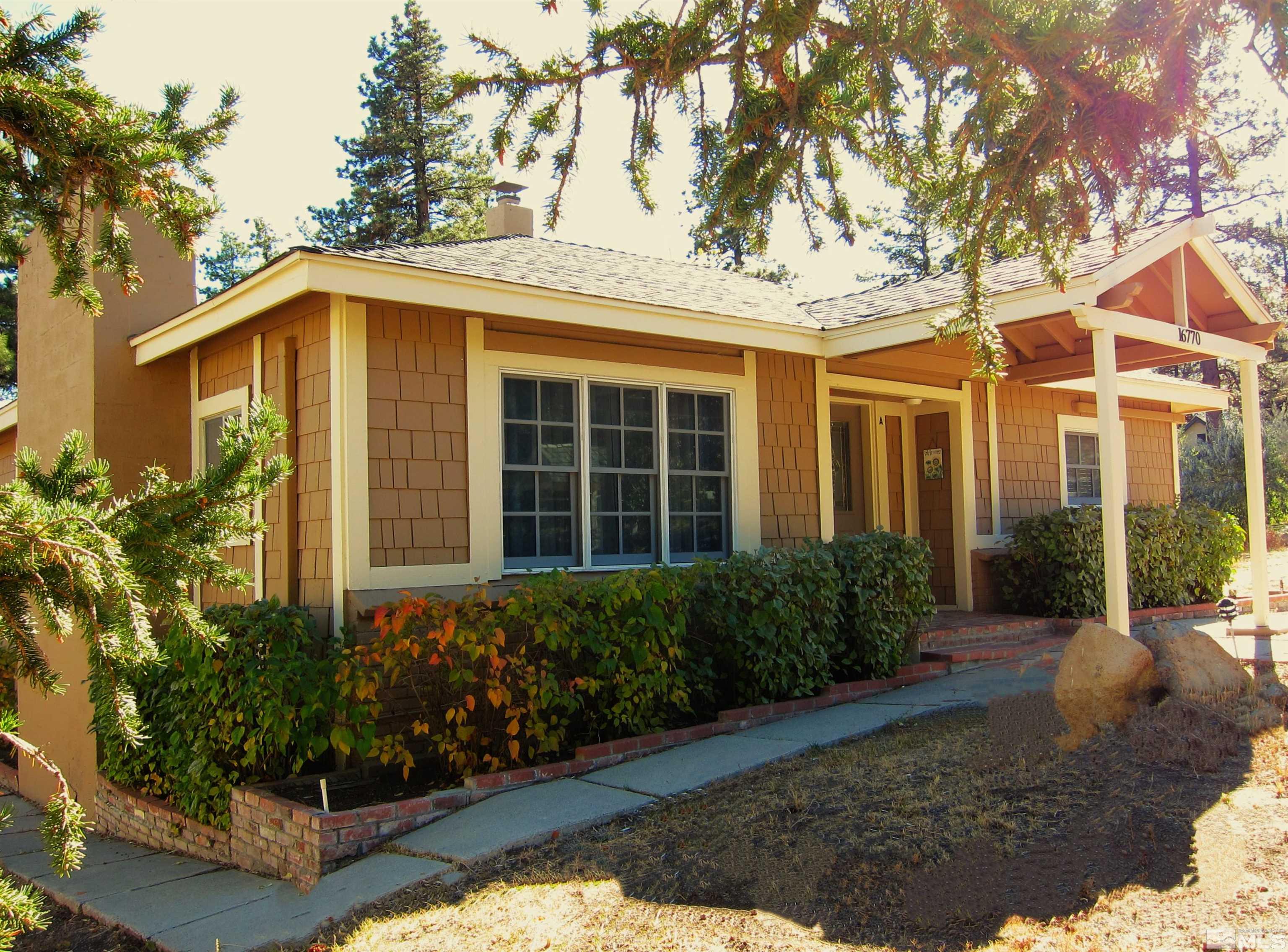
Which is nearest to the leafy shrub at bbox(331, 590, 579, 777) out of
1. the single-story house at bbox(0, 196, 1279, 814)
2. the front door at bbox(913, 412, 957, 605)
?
the single-story house at bbox(0, 196, 1279, 814)

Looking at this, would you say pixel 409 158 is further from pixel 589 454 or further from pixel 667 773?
pixel 667 773

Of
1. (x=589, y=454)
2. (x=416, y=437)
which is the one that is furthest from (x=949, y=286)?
(x=416, y=437)

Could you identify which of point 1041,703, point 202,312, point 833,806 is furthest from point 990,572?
point 202,312

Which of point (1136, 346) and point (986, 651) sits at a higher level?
point (1136, 346)

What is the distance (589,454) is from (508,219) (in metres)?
4.09

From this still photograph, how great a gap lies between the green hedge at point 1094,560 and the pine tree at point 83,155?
919 centimetres

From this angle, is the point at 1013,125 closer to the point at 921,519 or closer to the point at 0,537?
the point at 0,537

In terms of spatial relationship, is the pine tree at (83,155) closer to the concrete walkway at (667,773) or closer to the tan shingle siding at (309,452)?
the concrete walkway at (667,773)

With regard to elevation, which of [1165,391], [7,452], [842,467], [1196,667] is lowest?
[1196,667]

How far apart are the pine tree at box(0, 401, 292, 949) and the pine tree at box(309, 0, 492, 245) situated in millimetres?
25482

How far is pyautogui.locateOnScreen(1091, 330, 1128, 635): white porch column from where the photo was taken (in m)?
7.45

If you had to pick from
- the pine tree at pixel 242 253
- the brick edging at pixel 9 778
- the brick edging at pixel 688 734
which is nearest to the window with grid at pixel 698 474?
the brick edging at pixel 688 734

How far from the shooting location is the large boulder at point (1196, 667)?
226 inches

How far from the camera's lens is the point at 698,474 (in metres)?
8.60
